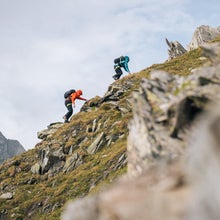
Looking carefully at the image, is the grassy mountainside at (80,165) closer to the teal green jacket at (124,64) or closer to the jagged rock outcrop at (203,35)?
the teal green jacket at (124,64)

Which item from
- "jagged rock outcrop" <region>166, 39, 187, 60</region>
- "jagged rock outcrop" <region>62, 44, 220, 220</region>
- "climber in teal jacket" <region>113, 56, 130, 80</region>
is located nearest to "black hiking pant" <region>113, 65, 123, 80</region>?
"climber in teal jacket" <region>113, 56, 130, 80</region>

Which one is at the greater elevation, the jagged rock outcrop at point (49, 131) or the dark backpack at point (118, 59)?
the dark backpack at point (118, 59)

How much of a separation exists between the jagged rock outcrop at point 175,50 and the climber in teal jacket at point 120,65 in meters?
19.9

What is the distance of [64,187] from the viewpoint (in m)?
36.1

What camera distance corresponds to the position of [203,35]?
6994cm

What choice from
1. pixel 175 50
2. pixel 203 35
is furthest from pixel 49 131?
pixel 203 35

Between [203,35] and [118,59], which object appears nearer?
[118,59]

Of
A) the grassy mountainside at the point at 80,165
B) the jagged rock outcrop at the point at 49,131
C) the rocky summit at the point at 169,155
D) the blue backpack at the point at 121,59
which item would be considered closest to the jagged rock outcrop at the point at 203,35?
the grassy mountainside at the point at 80,165

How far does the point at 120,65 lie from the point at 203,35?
2311 centimetres

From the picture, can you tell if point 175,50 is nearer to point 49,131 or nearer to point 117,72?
point 117,72

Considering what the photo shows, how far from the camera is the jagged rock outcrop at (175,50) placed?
70.8m

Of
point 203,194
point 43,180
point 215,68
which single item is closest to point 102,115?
point 43,180

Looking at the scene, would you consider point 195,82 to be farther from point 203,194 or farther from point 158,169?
point 203,194

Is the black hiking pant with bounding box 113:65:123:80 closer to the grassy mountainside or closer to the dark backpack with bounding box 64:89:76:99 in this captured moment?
→ the grassy mountainside
